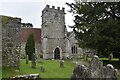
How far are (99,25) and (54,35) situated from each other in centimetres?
3125

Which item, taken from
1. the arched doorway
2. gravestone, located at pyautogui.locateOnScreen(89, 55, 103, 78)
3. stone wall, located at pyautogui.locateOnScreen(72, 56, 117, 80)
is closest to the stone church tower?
the arched doorway

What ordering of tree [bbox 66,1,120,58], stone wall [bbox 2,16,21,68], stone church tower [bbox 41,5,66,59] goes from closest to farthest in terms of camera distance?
stone wall [bbox 2,16,21,68] → tree [bbox 66,1,120,58] → stone church tower [bbox 41,5,66,59]

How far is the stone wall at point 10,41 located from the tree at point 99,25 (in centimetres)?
728

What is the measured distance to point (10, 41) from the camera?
18969 millimetres

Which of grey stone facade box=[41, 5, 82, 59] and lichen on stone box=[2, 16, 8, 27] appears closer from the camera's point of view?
lichen on stone box=[2, 16, 8, 27]

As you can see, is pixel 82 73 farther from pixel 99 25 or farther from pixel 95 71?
pixel 99 25

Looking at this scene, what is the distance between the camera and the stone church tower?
53844 millimetres

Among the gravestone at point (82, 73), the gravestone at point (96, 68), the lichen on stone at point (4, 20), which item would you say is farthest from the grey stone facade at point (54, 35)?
the gravestone at point (96, 68)

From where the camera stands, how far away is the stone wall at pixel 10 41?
61.3 feet

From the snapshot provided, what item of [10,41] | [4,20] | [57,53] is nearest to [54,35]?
[57,53]

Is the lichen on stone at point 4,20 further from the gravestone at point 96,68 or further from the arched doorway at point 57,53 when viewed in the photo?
the arched doorway at point 57,53

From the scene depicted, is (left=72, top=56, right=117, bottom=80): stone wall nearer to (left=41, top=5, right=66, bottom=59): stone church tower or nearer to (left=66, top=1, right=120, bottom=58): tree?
(left=66, top=1, right=120, bottom=58): tree

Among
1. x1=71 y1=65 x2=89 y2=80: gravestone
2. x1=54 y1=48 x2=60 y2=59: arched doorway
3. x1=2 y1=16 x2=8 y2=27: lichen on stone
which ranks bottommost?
x1=71 y1=65 x2=89 y2=80: gravestone

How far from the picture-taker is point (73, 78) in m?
14.4
